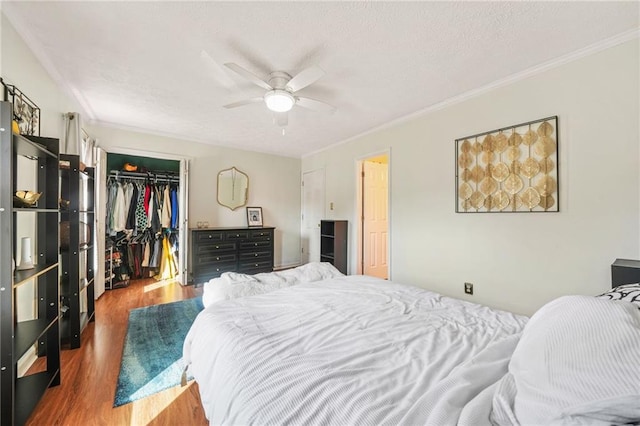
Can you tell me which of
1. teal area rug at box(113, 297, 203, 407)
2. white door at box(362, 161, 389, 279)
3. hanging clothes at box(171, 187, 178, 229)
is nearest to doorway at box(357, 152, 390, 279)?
white door at box(362, 161, 389, 279)

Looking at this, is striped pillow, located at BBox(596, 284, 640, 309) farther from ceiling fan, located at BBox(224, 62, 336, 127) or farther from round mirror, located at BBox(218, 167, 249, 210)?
round mirror, located at BBox(218, 167, 249, 210)

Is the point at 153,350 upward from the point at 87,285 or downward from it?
downward

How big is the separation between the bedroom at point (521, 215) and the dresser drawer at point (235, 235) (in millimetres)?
1764

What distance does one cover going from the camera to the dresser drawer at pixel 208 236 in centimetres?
389

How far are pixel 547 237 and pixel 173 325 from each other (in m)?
3.52

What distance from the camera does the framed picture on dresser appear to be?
4.80 meters

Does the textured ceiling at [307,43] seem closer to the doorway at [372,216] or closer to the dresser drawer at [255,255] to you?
the doorway at [372,216]

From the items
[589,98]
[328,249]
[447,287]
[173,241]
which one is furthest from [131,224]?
[589,98]

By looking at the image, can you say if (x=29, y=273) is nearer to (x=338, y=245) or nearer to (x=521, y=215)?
(x=338, y=245)

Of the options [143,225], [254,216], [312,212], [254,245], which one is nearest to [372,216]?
[312,212]

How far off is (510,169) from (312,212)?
11.1 feet

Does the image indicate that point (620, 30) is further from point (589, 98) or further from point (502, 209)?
point (502, 209)

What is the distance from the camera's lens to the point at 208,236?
3.97 meters

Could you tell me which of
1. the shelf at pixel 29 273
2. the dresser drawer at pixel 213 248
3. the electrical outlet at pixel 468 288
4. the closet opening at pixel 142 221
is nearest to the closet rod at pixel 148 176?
the closet opening at pixel 142 221
